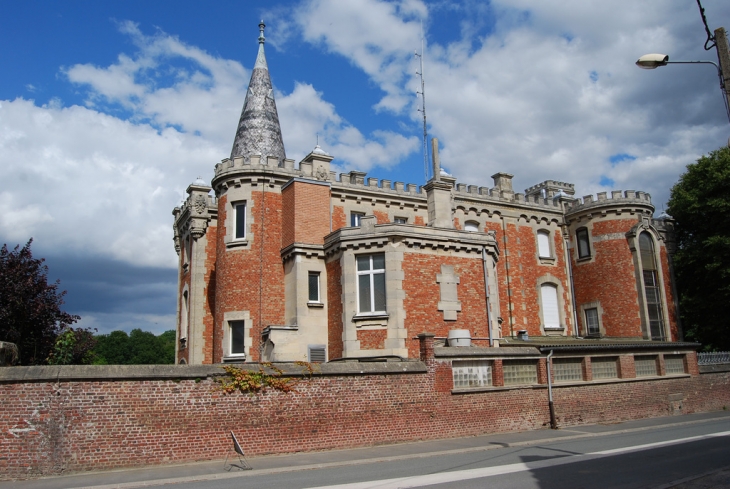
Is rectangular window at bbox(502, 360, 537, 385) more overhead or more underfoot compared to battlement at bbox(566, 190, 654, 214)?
more underfoot

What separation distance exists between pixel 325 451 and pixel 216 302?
1250cm

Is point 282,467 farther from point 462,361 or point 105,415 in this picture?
point 462,361

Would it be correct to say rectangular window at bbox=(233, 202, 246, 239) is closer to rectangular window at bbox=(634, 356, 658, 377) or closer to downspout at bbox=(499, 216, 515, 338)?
downspout at bbox=(499, 216, 515, 338)

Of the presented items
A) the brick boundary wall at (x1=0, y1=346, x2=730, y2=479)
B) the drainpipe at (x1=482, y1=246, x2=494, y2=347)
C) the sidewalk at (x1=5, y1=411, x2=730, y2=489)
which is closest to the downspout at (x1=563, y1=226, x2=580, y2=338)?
the drainpipe at (x1=482, y1=246, x2=494, y2=347)

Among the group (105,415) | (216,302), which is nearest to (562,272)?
(216,302)

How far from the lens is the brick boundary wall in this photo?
1268 cm

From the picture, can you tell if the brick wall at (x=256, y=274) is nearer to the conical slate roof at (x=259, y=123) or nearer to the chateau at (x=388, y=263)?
the chateau at (x=388, y=263)

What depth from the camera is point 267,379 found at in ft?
49.3

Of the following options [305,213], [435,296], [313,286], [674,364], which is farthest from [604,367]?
[305,213]

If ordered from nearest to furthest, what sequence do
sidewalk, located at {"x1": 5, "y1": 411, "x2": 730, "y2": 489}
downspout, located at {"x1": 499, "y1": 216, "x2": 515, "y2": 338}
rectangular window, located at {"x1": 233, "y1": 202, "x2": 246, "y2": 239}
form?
sidewalk, located at {"x1": 5, "y1": 411, "x2": 730, "y2": 489} < rectangular window, located at {"x1": 233, "y1": 202, "x2": 246, "y2": 239} < downspout, located at {"x1": 499, "y1": 216, "x2": 515, "y2": 338}

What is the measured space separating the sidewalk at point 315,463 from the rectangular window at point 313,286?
937 centimetres

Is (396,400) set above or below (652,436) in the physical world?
above

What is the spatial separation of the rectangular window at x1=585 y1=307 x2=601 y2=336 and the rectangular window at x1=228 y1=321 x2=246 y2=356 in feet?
63.1

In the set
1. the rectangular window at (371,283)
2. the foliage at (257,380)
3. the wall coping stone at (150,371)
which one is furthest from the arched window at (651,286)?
the foliage at (257,380)
